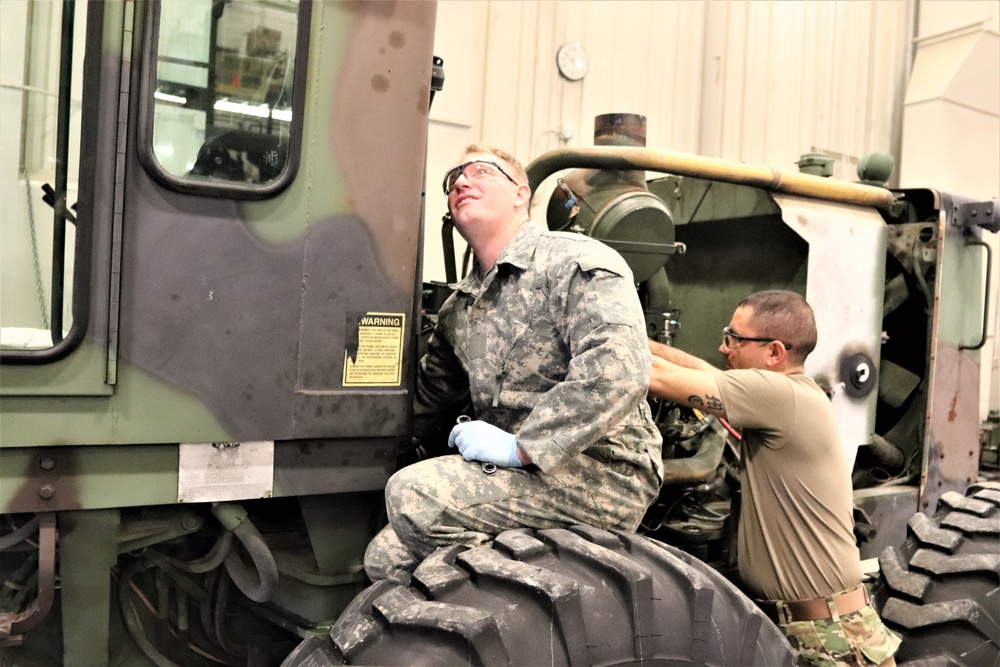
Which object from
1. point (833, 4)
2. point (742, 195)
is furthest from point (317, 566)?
point (833, 4)

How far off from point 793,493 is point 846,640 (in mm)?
435

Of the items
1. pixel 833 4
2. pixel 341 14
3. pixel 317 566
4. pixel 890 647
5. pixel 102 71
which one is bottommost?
pixel 890 647

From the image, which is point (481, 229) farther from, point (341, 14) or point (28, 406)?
point (28, 406)

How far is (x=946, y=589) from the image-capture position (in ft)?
8.57

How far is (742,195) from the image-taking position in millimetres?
3334

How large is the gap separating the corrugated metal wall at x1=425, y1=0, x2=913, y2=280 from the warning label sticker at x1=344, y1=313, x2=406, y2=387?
2921 millimetres

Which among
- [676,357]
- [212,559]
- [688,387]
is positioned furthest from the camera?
[676,357]

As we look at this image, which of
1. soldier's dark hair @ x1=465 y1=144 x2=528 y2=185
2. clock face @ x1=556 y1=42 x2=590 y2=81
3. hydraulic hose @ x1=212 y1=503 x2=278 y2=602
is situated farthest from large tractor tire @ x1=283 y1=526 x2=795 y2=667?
clock face @ x1=556 y1=42 x2=590 y2=81

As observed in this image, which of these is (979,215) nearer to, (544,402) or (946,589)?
(946,589)

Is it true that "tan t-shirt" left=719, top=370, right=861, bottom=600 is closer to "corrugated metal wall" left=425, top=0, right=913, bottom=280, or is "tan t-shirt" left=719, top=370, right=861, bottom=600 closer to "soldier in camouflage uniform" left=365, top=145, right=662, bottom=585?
"soldier in camouflage uniform" left=365, top=145, right=662, bottom=585

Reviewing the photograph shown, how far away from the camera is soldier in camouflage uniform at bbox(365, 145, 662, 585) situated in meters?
1.86

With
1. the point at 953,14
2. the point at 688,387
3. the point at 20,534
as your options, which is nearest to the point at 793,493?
the point at 688,387

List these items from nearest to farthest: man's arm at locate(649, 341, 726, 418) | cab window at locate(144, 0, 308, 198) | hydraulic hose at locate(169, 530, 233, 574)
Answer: cab window at locate(144, 0, 308, 198) < hydraulic hose at locate(169, 530, 233, 574) < man's arm at locate(649, 341, 726, 418)

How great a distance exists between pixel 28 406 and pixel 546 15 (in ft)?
15.7
